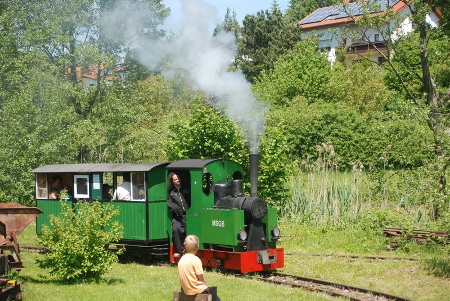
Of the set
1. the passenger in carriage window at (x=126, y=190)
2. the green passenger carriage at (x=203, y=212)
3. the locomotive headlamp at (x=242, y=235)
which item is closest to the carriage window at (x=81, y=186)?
the green passenger carriage at (x=203, y=212)

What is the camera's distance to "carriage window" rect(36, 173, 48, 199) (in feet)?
52.3

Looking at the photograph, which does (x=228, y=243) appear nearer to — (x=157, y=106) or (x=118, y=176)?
(x=118, y=176)

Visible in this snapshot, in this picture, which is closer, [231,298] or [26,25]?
[231,298]

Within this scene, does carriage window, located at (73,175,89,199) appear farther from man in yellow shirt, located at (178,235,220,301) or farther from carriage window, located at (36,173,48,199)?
man in yellow shirt, located at (178,235,220,301)

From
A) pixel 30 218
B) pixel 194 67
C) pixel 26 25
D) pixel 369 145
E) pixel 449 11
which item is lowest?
pixel 30 218

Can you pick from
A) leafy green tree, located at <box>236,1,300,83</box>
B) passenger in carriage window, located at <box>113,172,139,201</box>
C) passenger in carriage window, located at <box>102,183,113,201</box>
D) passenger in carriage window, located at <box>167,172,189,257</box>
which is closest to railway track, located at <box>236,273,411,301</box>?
passenger in carriage window, located at <box>167,172,189,257</box>

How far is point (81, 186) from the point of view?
14.9m

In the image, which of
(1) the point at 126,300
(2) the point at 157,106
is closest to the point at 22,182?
(2) the point at 157,106

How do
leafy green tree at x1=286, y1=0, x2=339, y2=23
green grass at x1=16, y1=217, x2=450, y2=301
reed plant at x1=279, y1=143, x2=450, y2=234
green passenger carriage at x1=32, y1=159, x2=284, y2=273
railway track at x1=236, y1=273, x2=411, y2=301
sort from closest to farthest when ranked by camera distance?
1. green grass at x1=16, y1=217, x2=450, y2=301
2. railway track at x1=236, y1=273, x2=411, y2=301
3. green passenger carriage at x1=32, y1=159, x2=284, y2=273
4. reed plant at x1=279, y1=143, x2=450, y2=234
5. leafy green tree at x1=286, y1=0, x2=339, y2=23

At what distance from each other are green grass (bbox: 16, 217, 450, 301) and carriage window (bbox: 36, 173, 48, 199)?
1.67 m

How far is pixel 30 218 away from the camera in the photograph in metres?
11.4

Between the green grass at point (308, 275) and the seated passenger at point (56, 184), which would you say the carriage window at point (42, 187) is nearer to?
the seated passenger at point (56, 184)

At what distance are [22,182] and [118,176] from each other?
8.54 m

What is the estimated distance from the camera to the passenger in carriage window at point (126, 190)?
13.8 m
